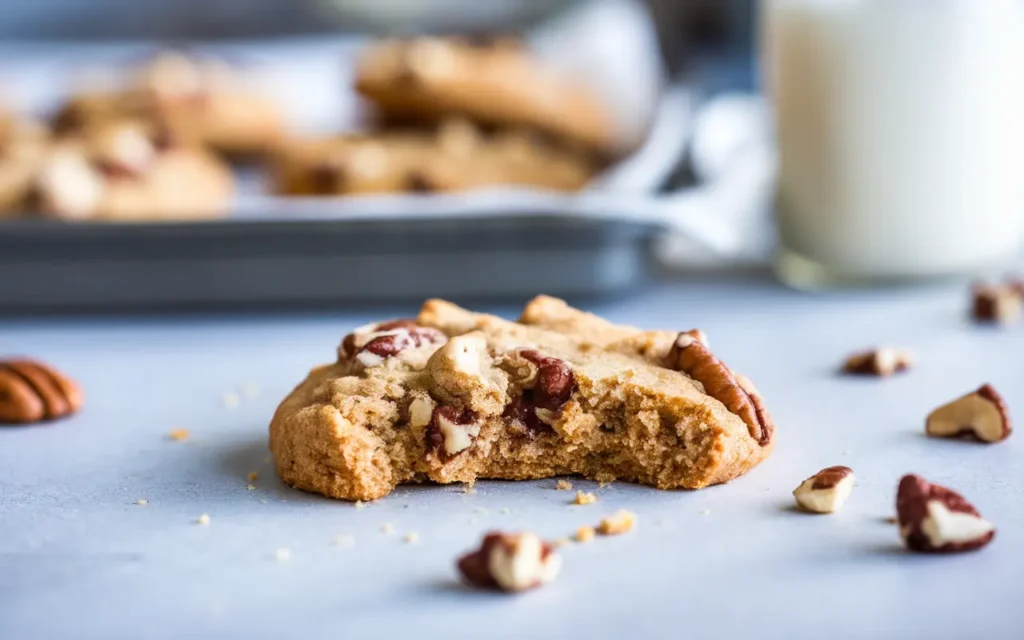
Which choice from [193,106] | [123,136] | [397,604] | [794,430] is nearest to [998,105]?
[794,430]

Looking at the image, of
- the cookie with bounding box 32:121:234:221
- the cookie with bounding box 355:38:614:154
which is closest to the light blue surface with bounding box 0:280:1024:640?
the cookie with bounding box 32:121:234:221

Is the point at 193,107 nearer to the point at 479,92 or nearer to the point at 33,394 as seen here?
the point at 479,92

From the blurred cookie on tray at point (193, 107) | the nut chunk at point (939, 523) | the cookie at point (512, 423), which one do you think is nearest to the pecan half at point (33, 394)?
the cookie at point (512, 423)

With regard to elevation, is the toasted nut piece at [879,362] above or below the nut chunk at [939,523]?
above

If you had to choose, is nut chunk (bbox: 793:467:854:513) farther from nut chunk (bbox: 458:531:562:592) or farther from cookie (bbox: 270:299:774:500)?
nut chunk (bbox: 458:531:562:592)

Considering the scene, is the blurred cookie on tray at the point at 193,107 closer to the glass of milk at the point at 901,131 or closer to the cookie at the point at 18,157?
the cookie at the point at 18,157

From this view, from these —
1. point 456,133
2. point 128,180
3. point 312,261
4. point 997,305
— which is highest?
point 456,133

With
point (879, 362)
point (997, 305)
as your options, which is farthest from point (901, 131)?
point (879, 362)
